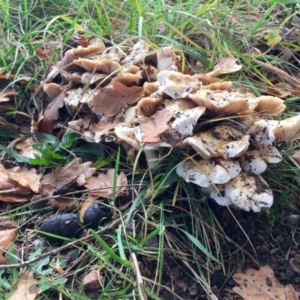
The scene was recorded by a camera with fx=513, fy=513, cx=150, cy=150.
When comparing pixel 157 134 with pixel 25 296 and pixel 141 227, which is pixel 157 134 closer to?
pixel 141 227

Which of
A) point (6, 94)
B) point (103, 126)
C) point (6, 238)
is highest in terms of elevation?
point (103, 126)

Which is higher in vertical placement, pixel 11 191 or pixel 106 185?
pixel 106 185

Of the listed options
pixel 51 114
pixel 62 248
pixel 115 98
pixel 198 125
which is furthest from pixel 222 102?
pixel 51 114

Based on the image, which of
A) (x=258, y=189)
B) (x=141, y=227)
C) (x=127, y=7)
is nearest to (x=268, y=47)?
(x=127, y=7)

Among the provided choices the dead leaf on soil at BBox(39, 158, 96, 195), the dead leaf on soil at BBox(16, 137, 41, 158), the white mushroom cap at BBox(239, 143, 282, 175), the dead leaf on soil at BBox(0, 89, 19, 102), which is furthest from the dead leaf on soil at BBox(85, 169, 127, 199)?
the dead leaf on soil at BBox(0, 89, 19, 102)

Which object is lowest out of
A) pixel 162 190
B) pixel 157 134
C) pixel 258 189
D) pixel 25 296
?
pixel 25 296

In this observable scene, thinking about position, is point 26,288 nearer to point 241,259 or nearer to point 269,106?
point 241,259
